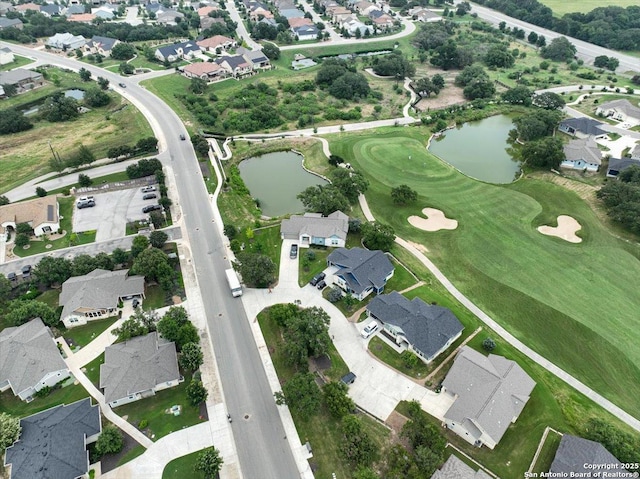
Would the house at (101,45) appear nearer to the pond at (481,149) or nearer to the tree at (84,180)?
the tree at (84,180)

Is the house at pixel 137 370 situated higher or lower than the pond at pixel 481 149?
higher

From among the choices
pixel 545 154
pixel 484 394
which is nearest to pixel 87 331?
pixel 484 394

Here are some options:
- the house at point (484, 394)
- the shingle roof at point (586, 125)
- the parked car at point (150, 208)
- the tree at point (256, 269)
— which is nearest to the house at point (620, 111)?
the shingle roof at point (586, 125)

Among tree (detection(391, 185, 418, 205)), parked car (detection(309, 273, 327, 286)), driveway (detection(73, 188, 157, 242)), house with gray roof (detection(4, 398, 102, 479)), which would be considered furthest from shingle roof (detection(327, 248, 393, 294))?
driveway (detection(73, 188, 157, 242))

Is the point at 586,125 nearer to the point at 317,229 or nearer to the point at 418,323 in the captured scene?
the point at 317,229

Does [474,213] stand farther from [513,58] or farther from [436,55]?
[513,58]

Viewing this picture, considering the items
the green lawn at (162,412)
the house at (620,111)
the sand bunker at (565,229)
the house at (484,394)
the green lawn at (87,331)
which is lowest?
the sand bunker at (565,229)

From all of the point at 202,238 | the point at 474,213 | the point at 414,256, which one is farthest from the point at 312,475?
the point at 474,213

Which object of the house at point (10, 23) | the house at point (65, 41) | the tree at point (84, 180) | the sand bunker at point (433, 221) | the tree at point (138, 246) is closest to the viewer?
the tree at point (138, 246)
